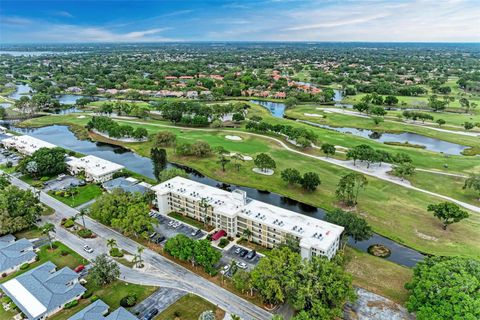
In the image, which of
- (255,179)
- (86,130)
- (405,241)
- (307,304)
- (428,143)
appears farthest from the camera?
(86,130)

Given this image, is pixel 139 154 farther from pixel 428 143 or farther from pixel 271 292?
pixel 428 143

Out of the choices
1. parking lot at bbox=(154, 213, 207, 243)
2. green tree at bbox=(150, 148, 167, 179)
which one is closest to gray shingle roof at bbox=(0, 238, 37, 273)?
parking lot at bbox=(154, 213, 207, 243)

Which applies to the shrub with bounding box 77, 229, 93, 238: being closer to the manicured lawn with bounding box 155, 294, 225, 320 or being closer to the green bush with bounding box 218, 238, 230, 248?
the green bush with bounding box 218, 238, 230, 248

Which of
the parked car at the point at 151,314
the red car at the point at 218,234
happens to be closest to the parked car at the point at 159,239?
the red car at the point at 218,234

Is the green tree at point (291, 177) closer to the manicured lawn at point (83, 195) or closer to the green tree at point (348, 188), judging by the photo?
the green tree at point (348, 188)

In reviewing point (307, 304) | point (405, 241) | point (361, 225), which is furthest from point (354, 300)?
point (405, 241)
